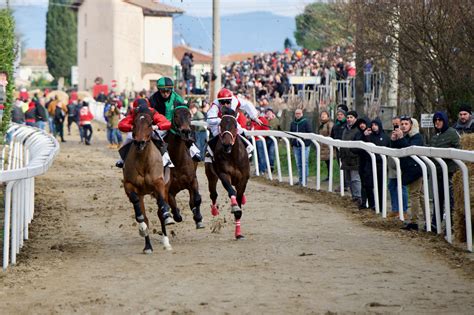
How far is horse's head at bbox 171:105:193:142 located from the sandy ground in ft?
4.08

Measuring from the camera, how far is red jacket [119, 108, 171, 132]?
494 inches

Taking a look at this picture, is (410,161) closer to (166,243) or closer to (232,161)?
(232,161)

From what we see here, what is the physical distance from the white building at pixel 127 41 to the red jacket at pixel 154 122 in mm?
64574

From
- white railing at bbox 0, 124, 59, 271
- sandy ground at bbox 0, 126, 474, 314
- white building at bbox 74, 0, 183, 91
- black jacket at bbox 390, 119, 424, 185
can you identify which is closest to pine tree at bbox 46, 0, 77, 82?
white building at bbox 74, 0, 183, 91

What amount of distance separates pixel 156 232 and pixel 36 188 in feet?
24.3


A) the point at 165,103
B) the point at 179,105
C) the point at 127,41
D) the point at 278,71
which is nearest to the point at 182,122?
the point at 179,105

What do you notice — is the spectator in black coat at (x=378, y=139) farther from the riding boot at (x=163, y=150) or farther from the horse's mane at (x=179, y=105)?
the riding boot at (x=163, y=150)

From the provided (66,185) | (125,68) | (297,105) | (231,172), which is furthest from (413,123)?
(125,68)

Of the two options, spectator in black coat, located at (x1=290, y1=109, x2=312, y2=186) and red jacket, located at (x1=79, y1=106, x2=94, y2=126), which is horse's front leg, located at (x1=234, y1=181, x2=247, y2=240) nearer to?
spectator in black coat, located at (x1=290, y1=109, x2=312, y2=186)

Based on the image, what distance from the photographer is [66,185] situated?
2175cm

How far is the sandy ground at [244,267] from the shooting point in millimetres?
8883

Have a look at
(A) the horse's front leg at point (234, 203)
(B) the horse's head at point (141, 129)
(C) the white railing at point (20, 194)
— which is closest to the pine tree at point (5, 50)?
(C) the white railing at point (20, 194)

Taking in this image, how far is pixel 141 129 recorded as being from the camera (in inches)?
480

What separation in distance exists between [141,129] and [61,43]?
3743 inches
